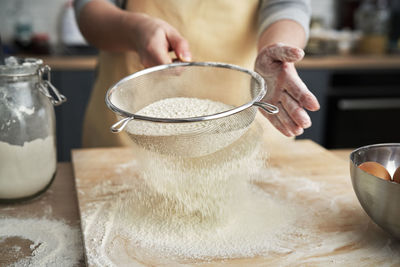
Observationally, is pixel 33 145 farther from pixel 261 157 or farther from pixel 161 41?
pixel 261 157

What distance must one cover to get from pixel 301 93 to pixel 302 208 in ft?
0.70

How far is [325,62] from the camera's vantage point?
6.92 feet

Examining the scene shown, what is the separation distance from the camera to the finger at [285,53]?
2.30 ft

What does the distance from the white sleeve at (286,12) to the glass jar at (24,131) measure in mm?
563

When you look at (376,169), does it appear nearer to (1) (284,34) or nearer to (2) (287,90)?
(2) (287,90)

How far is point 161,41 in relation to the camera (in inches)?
32.1

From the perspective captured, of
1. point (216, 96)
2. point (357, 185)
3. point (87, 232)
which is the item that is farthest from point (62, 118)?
point (357, 185)

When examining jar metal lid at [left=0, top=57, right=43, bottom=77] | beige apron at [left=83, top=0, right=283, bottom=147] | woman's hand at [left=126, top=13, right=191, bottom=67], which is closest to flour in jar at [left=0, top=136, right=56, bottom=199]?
jar metal lid at [left=0, top=57, right=43, bottom=77]

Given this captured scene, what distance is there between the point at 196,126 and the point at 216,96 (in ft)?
0.69

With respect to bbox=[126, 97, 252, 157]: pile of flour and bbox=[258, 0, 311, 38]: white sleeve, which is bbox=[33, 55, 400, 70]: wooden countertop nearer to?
bbox=[258, 0, 311, 38]: white sleeve

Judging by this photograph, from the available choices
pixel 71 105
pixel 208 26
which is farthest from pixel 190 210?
pixel 71 105

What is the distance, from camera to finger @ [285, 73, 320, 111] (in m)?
0.68

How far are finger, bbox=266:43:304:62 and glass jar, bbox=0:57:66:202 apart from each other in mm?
420

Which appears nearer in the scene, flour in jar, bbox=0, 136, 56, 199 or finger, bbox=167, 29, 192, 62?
flour in jar, bbox=0, 136, 56, 199
